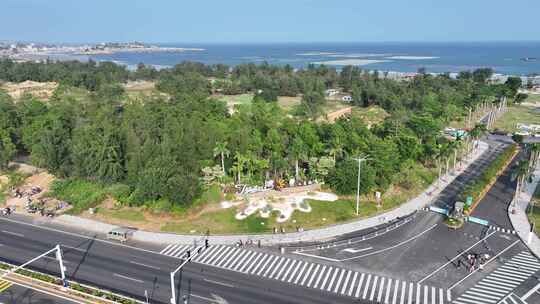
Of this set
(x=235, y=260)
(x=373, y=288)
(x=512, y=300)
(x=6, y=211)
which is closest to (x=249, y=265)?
(x=235, y=260)

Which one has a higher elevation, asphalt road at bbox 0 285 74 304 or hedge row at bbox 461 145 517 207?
hedge row at bbox 461 145 517 207

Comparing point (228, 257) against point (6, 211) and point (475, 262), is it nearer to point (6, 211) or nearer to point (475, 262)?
point (475, 262)

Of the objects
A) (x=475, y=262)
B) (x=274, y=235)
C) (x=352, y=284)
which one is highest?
(x=475, y=262)

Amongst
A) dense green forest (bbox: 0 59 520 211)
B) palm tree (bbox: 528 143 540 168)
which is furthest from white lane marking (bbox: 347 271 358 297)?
palm tree (bbox: 528 143 540 168)

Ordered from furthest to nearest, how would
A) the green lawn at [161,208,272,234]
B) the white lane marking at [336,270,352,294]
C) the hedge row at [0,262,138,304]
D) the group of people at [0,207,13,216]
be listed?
the group of people at [0,207,13,216], the green lawn at [161,208,272,234], the white lane marking at [336,270,352,294], the hedge row at [0,262,138,304]

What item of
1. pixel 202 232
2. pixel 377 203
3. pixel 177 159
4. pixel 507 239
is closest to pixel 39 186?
pixel 177 159

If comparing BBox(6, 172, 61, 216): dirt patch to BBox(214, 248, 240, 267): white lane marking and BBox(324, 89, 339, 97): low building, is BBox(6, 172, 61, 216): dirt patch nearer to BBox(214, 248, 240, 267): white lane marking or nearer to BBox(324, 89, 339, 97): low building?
BBox(214, 248, 240, 267): white lane marking

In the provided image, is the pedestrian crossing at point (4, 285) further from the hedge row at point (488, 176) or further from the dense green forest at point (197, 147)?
the hedge row at point (488, 176)
